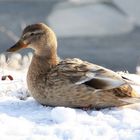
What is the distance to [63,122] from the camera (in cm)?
383

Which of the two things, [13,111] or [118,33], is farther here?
[118,33]

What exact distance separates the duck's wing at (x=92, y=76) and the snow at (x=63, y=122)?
0.62 feet

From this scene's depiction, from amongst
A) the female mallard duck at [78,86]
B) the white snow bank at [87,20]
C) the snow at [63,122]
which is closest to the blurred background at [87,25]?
the white snow bank at [87,20]

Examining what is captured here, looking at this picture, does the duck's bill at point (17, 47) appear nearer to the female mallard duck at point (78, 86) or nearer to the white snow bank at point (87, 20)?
the female mallard duck at point (78, 86)

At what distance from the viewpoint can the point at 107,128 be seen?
12.2 feet

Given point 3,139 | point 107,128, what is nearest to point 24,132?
point 3,139

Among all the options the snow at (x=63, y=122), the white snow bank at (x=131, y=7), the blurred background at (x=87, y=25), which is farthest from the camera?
the white snow bank at (x=131, y=7)

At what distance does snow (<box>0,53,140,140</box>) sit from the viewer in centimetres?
357

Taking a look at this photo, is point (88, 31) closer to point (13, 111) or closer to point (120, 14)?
point (120, 14)

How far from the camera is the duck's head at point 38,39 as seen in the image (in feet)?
15.3

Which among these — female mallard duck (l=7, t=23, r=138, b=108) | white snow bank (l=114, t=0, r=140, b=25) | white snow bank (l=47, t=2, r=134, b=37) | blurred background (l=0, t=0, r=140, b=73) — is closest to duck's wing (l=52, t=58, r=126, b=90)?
female mallard duck (l=7, t=23, r=138, b=108)

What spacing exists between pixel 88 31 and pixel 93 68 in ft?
23.5

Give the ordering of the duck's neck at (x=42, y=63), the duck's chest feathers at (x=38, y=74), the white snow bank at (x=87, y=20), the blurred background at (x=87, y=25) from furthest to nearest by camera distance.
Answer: the white snow bank at (x=87, y=20) → the blurred background at (x=87, y=25) → the duck's neck at (x=42, y=63) → the duck's chest feathers at (x=38, y=74)

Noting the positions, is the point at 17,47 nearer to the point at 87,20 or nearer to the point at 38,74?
the point at 38,74
